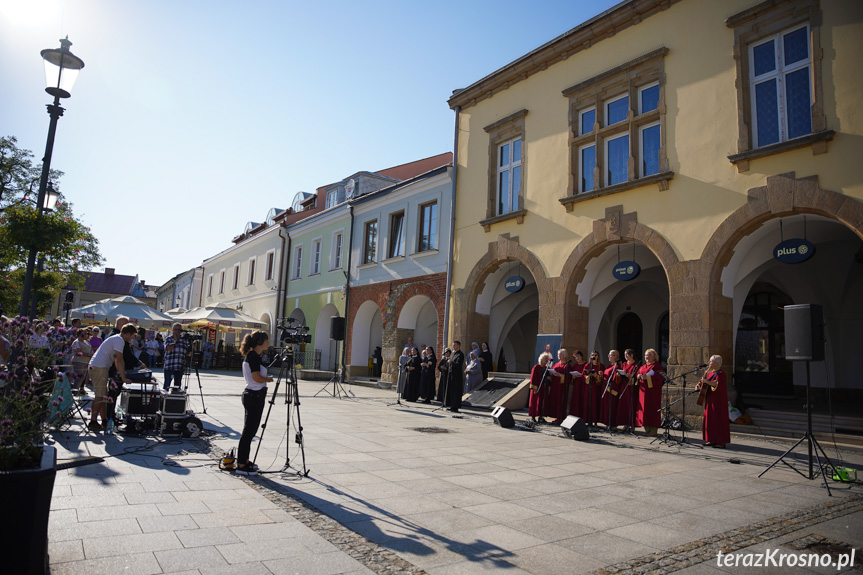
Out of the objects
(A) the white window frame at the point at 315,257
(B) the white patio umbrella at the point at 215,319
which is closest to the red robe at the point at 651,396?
(B) the white patio umbrella at the point at 215,319

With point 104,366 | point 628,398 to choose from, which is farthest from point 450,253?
point 104,366

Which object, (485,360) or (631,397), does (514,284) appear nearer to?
(485,360)

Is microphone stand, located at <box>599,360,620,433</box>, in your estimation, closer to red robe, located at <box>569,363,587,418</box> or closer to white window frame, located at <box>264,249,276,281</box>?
red robe, located at <box>569,363,587,418</box>

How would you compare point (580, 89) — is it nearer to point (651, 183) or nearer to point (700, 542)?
point (651, 183)

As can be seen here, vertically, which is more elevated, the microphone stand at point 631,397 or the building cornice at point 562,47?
the building cornice at point 562,47

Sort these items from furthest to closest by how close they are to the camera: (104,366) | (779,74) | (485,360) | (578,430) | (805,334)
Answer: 1. (485,360)
2. (779,74)
3. (578,430)
4. (104,366)
5. (805,334)

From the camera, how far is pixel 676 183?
1253 cm

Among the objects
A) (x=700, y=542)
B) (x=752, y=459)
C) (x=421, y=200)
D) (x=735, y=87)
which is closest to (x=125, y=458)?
(x=700, y=542)

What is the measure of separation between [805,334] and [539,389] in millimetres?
6271

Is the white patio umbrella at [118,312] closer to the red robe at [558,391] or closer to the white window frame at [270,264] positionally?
the white window frame at [270,264]

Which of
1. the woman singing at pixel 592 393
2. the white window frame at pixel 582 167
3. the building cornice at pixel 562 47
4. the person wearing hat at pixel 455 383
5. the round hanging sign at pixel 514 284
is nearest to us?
the woman singing at pixel 592 393

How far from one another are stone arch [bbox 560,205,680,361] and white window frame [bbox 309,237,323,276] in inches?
650

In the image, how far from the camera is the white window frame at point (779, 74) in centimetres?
1077

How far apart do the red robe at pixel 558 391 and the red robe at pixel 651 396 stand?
74.6 inches
